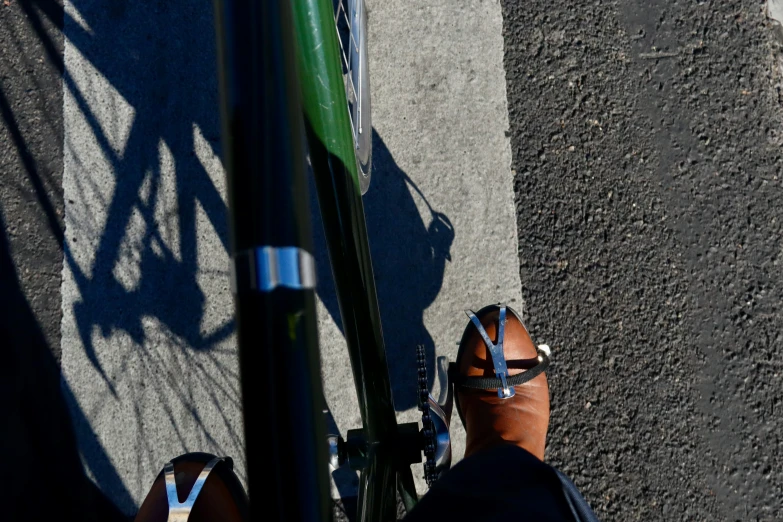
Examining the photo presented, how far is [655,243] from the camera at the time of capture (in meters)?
1.96

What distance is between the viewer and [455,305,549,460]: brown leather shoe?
1.67 metres

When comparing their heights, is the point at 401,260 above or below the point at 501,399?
above

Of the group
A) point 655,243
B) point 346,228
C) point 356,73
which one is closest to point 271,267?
point 346,228

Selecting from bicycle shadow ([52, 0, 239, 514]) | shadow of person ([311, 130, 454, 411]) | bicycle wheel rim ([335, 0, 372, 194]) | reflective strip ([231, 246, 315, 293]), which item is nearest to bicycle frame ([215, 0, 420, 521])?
reflective strip ([231, 246, 315, 293])

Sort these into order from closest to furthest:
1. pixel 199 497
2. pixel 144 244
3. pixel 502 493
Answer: pixel 502 493, pixel 199 497, pixel 144 244

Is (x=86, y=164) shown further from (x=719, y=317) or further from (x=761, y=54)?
(x=761, y=54)

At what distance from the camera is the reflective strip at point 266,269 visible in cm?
49

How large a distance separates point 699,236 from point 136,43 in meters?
2.19

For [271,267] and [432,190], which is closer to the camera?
[271,267]

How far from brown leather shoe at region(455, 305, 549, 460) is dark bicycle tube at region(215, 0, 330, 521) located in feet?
4.19

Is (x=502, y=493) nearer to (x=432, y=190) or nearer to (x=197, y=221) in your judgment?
(x=432, y=190)

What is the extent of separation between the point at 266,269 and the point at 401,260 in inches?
57.5

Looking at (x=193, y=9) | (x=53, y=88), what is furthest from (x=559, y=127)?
(x=53, y=88)

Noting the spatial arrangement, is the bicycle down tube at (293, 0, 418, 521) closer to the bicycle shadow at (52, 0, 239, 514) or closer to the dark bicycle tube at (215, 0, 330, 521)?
the dark bicycle tube at (215, 0, 330, 521)
